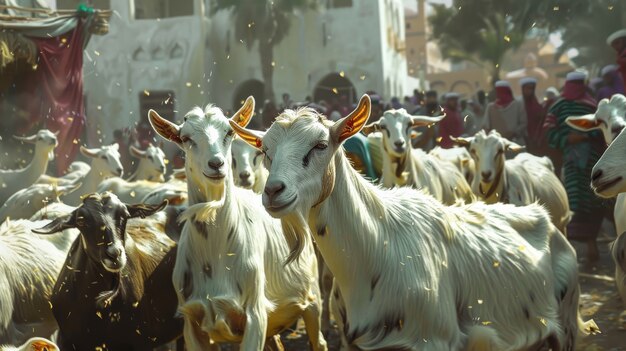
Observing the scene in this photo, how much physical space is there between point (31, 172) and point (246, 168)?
6001 millimetres

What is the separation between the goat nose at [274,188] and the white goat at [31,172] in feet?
31.3

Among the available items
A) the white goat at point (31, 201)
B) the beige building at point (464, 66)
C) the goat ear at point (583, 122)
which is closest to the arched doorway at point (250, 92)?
the beige building at point (464, 66)

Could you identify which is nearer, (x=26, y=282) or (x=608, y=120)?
(x=26, y=282)

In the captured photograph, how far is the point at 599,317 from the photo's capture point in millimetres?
9078

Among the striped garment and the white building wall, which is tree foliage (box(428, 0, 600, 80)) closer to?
the white building wall

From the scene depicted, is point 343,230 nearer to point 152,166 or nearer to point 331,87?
point 152,166

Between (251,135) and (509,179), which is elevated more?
(251,135)

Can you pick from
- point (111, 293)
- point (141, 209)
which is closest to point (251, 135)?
point (141, 209)

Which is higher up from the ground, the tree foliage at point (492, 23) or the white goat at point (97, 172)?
the tree foliage at point (492, 23)

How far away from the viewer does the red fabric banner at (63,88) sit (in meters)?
16.4

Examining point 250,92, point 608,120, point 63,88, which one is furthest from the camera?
point 250,92

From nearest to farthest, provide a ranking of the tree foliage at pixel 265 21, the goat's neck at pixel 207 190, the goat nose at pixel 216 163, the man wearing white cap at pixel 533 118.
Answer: the goat nose at pixel 216 163, the goat's neck at pixel 207 190, the man wearing white cap at pixel 533 118, the tree foliage at pixel 265 21

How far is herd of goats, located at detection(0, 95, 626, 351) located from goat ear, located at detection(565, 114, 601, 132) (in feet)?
0.04

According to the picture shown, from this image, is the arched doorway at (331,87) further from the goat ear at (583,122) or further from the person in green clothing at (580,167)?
the goat ear at (583,122)
